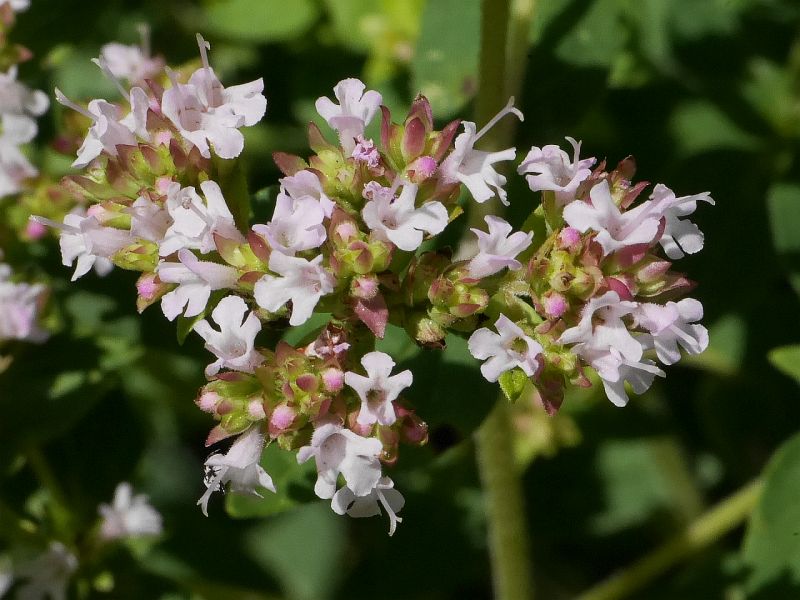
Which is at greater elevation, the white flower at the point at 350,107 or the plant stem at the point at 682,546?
→ the white flower at the point at 350,107

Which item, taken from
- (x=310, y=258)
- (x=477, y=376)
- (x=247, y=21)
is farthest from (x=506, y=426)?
(x=247, y=21)

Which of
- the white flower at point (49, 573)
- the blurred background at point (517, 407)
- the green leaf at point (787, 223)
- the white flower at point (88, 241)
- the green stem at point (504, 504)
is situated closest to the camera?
the white flower at point (88, 241)

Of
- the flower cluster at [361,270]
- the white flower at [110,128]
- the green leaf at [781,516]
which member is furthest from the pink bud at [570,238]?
the green leaf at [781,516]

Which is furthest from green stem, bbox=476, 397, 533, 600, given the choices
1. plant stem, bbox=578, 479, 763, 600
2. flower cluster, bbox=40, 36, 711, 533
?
flower cluster, bbox=40, 36, 711, 533

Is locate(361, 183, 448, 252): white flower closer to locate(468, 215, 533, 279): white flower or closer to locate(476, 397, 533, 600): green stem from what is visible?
locate(468, 215, 533, 279): white flower

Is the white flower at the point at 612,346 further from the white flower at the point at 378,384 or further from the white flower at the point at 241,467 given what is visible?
the white flower at the point at 241,467

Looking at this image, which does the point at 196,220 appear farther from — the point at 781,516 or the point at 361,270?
the point at 781,516

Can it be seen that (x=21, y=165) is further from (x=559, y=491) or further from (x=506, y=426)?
(x=559, y=491)
